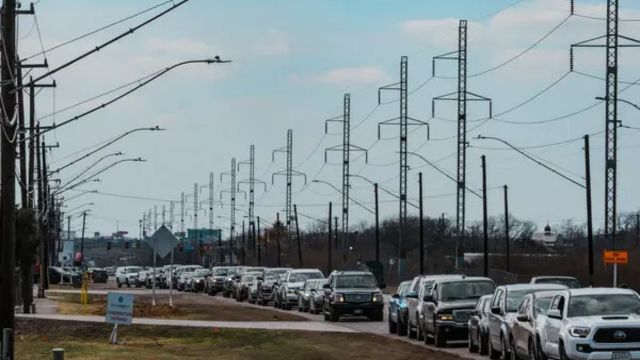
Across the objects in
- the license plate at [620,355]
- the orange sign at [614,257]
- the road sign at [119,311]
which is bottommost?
the license plate at [620,355]

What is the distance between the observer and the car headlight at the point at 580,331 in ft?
64.9

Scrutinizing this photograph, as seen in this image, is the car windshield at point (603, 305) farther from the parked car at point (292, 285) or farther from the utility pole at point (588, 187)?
the parked car at point (292, 285)

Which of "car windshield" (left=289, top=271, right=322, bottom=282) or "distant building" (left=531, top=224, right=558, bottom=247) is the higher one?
"distant building" (left=531, top=224, right=558, bottom=247)

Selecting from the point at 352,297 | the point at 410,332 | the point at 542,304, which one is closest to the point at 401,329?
the point at 410,332

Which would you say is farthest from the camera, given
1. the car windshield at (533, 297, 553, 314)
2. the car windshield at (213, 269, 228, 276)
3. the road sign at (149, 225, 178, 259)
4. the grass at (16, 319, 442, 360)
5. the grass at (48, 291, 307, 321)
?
the car windshield at (213, 269, 228, 276)

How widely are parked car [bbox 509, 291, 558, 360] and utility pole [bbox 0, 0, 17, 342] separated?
9725 mm

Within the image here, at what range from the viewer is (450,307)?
30.1m

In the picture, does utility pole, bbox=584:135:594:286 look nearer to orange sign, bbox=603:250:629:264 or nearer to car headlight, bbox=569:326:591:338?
orange sign, bbox=603:250:629:264

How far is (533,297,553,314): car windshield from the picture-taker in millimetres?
22656

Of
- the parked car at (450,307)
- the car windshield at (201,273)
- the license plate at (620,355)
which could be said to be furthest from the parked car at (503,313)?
the car windshield at (201,273)

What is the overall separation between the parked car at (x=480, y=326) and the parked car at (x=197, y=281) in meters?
57.9

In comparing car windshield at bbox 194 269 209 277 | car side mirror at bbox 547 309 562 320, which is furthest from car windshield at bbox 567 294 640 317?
car windshield at bbox 194 269 209 277

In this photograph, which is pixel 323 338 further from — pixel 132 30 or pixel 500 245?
pixel 500 245

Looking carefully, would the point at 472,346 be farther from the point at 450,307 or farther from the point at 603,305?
the point at 603,305
